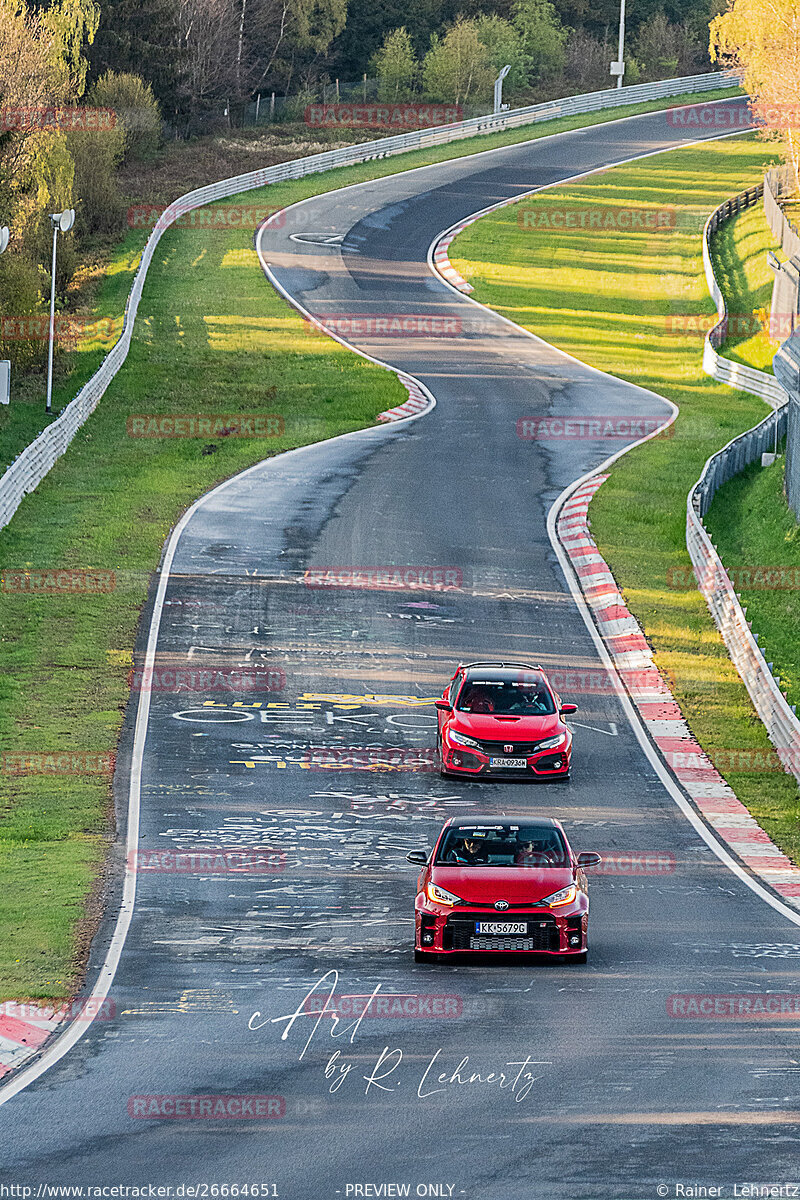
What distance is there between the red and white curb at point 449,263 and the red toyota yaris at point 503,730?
42.4 meters

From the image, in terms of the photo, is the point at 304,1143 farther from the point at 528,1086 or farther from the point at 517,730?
the point at 517,730

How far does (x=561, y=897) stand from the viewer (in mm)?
15375

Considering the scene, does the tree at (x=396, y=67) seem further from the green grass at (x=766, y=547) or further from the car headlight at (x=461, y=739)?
the car headlight at (x=461, y=739)

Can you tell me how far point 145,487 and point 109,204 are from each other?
116ft

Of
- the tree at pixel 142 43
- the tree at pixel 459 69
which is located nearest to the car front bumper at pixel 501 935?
the tree at pixel 142 43

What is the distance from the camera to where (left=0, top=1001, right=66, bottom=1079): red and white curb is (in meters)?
12.8

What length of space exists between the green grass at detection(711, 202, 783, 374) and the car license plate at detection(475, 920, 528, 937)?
40.8m

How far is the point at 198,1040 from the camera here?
13094 millimetres

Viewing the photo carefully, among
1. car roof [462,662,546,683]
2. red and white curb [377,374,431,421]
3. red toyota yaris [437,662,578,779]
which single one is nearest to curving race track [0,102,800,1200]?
red toyota yaris [437,662,578,779]

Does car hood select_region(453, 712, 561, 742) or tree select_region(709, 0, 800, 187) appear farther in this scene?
tree select_region(709, 0, 800, 187)

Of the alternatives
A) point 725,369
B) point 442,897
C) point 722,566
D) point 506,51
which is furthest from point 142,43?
point 442,897

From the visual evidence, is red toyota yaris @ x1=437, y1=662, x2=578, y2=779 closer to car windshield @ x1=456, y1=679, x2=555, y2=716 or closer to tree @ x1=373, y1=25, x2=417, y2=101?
car windshield @ x1=456, y1=679, x2=555, y2=716

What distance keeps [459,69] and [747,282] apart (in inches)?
1729

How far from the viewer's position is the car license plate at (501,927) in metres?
15.3
